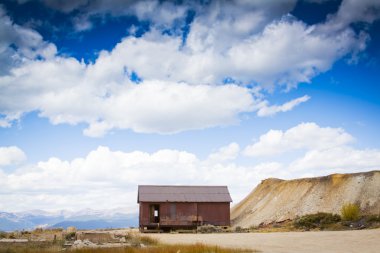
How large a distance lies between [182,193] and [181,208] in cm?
214

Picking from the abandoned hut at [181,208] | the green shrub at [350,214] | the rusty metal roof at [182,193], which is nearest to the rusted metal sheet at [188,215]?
the abandoned hut at [181,208]

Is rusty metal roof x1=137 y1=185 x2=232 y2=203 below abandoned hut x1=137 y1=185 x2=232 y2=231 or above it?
above

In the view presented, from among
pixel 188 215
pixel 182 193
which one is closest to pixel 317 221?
pixel 188 215

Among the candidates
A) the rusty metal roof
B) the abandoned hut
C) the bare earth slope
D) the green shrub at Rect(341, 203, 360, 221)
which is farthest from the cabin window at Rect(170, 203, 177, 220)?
the green shrub at Rect(341, 203, 360, 221)

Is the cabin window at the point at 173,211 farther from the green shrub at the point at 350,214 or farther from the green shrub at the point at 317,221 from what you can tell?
the green shrub at the point at 350,214

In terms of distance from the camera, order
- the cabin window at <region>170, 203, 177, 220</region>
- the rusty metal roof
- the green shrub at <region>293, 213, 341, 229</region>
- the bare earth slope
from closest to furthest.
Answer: the green shrub at <region>293, 213, 341, 229</region>
the bare earth slope
the cabin window at <region>170, 203, 177, 220</region>
the rusty metal roof

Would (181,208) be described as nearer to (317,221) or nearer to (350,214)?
(317,221)

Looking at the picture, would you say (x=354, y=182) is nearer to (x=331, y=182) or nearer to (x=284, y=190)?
(x=331, y=182)

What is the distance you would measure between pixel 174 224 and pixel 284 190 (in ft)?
55.3

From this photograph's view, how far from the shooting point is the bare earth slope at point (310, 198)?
44.4 metres

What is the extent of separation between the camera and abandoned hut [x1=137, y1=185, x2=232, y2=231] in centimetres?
4516

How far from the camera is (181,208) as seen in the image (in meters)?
45.7

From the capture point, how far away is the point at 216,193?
47.5 metres

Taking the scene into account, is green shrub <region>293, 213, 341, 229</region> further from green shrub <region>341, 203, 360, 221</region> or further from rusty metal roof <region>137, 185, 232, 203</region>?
rusty metal roof <region>137, 185, 232, 203</region>
